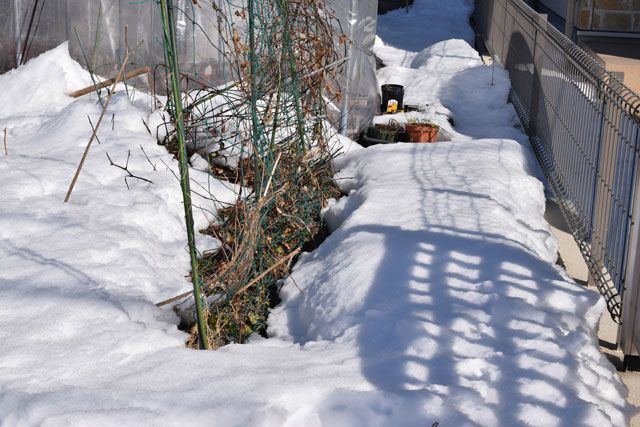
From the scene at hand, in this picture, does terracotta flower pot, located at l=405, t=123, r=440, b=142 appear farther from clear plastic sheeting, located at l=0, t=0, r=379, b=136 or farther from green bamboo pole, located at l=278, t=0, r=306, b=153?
green bamboo pole, located at l=278, t=0, r=306, b=153

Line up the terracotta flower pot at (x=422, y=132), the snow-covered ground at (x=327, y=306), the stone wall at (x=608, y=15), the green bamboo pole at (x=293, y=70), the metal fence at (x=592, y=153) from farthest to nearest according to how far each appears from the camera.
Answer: the stone wall at (x=608, y=15), the terracotta flower pot at (x=422, y=132), the green bamboo pole at (x=293, y=70), the metal fence at (x=592, y=153), the snow-covered ground at (x=327, y=306)

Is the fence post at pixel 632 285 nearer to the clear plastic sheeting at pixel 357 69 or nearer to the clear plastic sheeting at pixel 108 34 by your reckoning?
the clear plastic sheeting at pixel 108 34

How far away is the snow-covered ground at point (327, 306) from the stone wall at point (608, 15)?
5494mm

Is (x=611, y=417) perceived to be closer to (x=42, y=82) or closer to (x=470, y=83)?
(x=42, y=82)

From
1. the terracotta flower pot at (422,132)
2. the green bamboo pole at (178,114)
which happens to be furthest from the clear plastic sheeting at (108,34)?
the green bamboo pole at (178,114)

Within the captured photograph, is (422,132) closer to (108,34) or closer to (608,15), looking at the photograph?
(108,34)

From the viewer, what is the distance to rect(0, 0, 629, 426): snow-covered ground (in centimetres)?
356

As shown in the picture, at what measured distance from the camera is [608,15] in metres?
12.3

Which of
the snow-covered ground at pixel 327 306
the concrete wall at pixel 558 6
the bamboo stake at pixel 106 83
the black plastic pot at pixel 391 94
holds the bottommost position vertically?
the snow-covered ground at pixel 327 306

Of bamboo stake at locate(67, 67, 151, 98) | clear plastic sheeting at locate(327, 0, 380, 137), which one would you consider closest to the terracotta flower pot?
clear plastic sheeting at locate(327, 0, 380, 137)

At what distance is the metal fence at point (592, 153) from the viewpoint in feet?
15.5

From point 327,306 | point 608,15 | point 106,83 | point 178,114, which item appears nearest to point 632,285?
point 327,306

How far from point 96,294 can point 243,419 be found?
1.48 meters

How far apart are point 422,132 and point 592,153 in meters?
2.75
